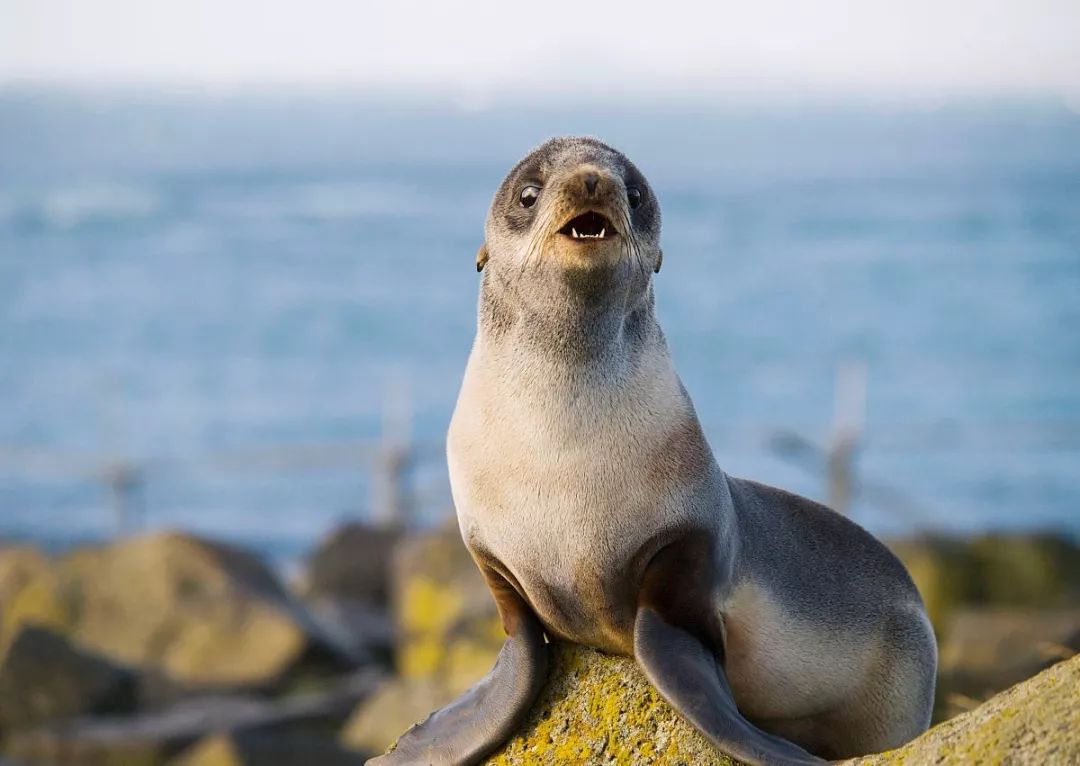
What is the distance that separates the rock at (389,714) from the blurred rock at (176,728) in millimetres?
333

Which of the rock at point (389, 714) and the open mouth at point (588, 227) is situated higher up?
the open mouth at point (588, 227)

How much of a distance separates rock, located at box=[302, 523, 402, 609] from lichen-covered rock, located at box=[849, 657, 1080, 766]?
13955 mm

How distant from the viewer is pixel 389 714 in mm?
11562

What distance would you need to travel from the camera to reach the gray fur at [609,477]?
484cm

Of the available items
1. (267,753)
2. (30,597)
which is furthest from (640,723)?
(30,597)

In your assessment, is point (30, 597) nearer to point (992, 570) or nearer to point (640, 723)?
point (992, 570)

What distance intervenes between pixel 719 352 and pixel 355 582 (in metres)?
29.2

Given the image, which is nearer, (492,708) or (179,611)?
(492,708)

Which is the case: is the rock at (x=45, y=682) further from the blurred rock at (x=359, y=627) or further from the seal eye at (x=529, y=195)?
the seal eye at (x=529, y=195)

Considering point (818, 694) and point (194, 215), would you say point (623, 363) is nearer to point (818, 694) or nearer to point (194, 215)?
point (818, 694)

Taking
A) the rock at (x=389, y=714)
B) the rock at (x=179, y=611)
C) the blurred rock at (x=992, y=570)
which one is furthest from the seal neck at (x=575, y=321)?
the rock at (x=179, y=611)

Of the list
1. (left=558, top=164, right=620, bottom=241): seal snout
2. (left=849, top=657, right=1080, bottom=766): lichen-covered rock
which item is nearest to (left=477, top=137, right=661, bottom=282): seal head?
(left=558, top=164, right=620, bottom=241): seal snout

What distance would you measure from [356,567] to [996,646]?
368 inches

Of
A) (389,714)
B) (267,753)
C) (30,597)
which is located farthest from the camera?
(30,597)
